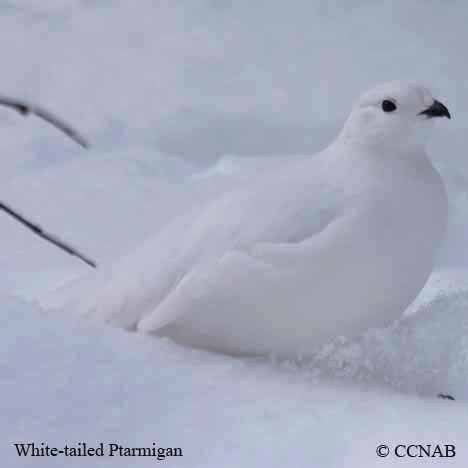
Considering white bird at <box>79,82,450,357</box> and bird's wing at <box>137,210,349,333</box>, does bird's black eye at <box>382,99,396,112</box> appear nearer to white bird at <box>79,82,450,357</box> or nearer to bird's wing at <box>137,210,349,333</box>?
white bird at <box>79,82,450,357</box>

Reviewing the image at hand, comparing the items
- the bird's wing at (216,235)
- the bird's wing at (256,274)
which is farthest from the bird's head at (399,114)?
the bird's wing at (256,274)

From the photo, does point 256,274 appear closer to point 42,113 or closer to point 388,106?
point 388,106

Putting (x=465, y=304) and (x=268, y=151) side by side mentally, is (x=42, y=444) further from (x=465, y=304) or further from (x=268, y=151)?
(x=268, y=151)

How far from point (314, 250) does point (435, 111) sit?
0.49 m

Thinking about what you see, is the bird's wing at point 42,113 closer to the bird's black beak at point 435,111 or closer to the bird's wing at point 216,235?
the bird's wing at point 216,235

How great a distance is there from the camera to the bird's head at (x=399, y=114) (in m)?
2.16

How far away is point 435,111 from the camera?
2.15m

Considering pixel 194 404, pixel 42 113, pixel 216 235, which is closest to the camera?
pixel 42 113

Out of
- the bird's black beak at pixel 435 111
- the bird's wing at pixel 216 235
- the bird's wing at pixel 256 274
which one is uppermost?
the bird's black beak at pixel 435 111

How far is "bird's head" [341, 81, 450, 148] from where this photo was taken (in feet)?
7.10

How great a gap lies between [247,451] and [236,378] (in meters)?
0.39

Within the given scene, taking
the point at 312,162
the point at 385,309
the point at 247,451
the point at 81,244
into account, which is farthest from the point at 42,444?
the point at 81,244

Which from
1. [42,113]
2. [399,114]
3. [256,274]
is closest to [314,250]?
[256,274]

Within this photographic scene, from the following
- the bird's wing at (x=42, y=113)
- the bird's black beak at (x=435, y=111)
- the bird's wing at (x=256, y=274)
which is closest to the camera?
the bird's wing at (x=42, y=113)
